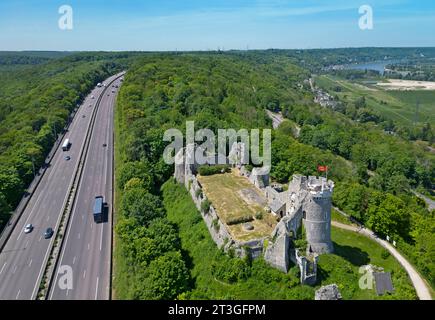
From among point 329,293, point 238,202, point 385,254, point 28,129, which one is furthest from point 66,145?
A: point 329,293

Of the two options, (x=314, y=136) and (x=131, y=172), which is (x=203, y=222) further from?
(x=314, y=136)

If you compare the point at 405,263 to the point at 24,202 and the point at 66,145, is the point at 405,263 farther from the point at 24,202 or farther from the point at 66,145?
the point at 66,145

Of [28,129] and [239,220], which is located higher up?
[28,129]

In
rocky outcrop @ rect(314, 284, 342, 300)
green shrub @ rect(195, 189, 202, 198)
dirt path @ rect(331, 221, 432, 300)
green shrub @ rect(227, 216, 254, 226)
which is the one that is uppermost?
green shrub @ rect(195, 189, 202, 198)

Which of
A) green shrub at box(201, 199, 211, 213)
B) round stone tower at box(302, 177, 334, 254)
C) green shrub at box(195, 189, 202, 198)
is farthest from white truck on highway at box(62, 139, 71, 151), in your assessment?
round stone tower at box(302, 177, 334, 254)

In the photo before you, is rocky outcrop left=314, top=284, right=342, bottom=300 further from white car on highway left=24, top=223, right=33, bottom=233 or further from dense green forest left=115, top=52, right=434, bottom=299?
white car on highway left=24, top=223, right=33, bottom=233

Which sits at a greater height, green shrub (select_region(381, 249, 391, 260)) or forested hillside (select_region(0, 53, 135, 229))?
forested hillside (select_region(0, 53, 135, 229))

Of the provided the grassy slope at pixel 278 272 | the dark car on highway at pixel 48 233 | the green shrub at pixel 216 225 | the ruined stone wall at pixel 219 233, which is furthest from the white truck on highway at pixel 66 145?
the green shrub at pixel 216 225
